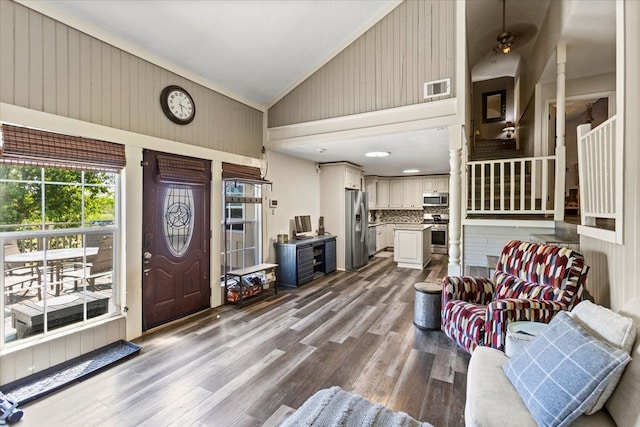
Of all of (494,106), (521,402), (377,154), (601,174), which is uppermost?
(494,106)

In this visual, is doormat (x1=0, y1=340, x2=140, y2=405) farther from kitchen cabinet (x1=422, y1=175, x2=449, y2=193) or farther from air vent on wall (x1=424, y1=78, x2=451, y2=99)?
kitchen cabinet (x1=422, y1=175, x2=449, y2=193)

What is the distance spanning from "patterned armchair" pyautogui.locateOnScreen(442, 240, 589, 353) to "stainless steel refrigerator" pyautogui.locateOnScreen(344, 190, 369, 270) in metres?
3.42

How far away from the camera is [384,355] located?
280 cm

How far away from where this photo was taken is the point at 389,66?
156 inches

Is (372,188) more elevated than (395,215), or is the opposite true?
(372,188)

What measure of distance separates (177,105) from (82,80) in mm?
998

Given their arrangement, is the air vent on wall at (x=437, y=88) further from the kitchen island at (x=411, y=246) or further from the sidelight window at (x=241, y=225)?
the kitchen island at (x=411, y=246)

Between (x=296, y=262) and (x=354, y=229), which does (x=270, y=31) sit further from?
(x=354, y=229)

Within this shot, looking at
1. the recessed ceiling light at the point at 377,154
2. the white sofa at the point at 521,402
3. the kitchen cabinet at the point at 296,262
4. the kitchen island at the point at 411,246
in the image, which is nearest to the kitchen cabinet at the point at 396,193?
the kitchen island at the point at 411,246

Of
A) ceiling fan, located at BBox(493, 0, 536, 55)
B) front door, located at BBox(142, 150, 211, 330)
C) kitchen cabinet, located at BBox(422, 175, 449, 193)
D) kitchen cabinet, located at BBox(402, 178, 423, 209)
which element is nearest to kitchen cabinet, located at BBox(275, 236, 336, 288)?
front door, located at BBox(142, 150, 211, 330)

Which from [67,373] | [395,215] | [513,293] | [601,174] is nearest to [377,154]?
[513,293]

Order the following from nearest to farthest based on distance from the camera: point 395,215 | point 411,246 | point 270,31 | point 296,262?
point 270,31 < point 296,262 < point 411,246 < point 395,215

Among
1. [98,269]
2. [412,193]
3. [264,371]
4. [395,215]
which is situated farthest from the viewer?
[395,215]

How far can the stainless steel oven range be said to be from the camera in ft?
27.4
